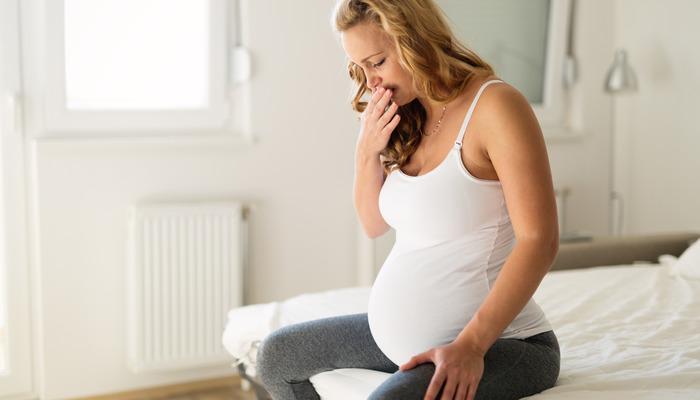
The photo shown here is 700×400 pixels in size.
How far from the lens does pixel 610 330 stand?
196cm

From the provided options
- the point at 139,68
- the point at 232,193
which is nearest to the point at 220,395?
the point at 232,193

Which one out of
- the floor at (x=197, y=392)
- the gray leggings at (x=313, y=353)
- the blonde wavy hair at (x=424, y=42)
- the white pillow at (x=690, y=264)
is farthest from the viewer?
the floor at (x=197, y=392)

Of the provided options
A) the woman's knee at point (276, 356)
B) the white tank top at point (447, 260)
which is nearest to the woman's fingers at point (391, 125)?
the white tank top at point (447, 260)

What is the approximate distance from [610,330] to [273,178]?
1.60m

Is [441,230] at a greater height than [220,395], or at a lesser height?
greater

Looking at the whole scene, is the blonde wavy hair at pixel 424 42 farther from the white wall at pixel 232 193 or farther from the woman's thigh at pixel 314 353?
the white wall at pixel 232 193

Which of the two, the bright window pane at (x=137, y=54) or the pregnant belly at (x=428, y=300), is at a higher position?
the bright window pane at (x=137, y=54)

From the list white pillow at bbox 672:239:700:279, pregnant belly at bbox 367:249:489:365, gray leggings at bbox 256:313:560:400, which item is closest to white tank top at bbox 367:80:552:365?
pregnant belly at bbox 367:249:489:365

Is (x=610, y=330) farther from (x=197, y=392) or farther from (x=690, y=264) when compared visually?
(x=197, y=392)

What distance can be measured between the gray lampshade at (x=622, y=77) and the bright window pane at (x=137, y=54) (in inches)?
69.4

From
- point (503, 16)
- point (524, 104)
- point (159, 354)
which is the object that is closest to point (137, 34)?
point (159, 354)

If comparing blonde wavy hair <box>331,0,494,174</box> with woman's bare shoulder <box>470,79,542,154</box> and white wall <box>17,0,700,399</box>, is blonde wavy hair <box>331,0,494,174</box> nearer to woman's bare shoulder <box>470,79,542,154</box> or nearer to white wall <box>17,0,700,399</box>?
woman's bare shoulder <box>470,79,542,154</box>

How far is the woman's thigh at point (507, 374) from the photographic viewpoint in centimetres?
129

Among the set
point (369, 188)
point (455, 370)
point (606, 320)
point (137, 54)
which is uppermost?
point (137, 54)
